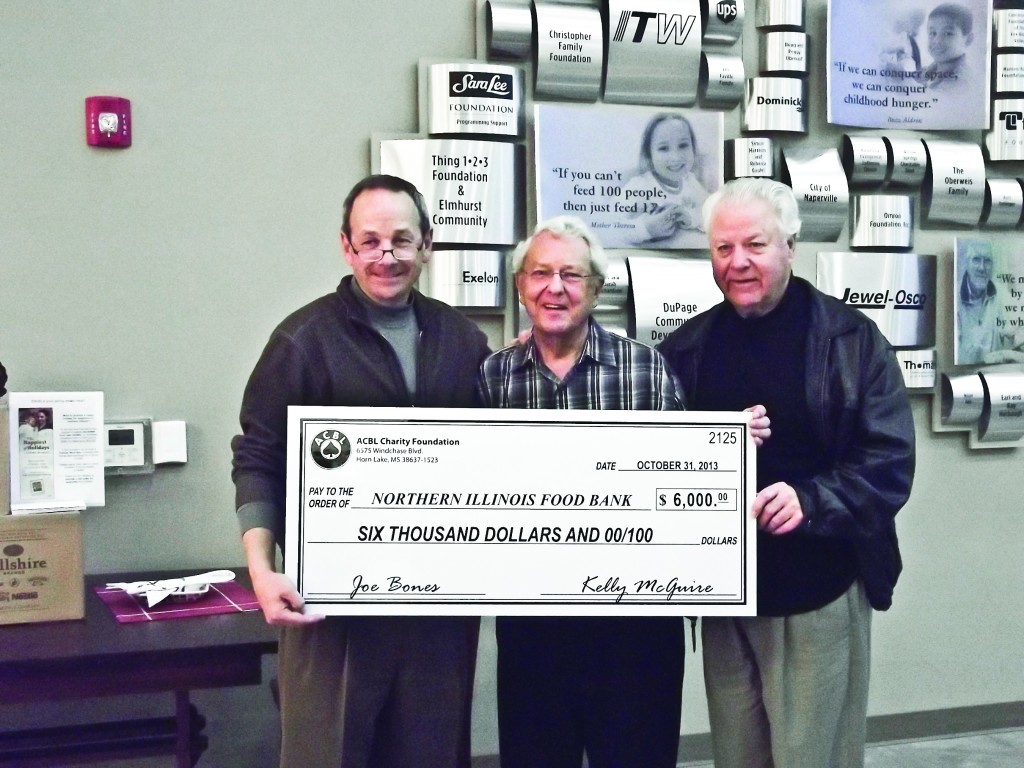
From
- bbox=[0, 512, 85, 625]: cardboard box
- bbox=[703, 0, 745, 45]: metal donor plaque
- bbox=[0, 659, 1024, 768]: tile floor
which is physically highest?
bbox=[703, 0, 745, 45]: metal donor plaque

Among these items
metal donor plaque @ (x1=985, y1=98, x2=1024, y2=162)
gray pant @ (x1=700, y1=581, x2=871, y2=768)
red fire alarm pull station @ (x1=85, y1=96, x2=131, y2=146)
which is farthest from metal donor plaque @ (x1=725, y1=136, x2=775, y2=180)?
red fire alarm pull station @ (x1=85, y1=96, x2=131, y2=146)

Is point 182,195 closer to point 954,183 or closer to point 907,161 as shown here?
point 907,161

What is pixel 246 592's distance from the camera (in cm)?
234

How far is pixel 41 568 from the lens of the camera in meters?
2.08

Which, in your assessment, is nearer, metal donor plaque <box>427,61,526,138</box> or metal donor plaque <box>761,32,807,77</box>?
metal donor plaque <box>427,61,526,138</box>

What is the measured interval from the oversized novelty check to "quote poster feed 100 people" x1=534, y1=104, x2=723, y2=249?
3.55 ft

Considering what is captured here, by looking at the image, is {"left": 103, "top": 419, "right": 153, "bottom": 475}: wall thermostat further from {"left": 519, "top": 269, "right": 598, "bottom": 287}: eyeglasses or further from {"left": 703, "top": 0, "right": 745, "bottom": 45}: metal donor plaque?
{"left": 703, "top": 0, "right": 745, "bottom": 45}: metal donor plaque

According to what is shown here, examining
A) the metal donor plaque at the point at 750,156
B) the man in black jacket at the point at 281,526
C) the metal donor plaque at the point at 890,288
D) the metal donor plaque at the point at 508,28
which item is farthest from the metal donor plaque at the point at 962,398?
the man in black jacket at the point at 281,526

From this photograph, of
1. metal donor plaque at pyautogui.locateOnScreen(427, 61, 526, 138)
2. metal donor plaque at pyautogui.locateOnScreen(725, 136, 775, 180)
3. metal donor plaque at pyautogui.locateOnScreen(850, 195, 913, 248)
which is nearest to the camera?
metal donor plaque at pyautogui.locateOnScreen(427, 61, 526, 138)

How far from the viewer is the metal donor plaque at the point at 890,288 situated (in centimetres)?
295

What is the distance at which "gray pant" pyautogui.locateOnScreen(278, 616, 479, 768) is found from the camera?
172cm

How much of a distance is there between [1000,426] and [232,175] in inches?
92.7

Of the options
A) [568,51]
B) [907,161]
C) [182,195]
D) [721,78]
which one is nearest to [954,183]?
[907,161]

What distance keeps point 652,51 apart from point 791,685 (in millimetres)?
1720
